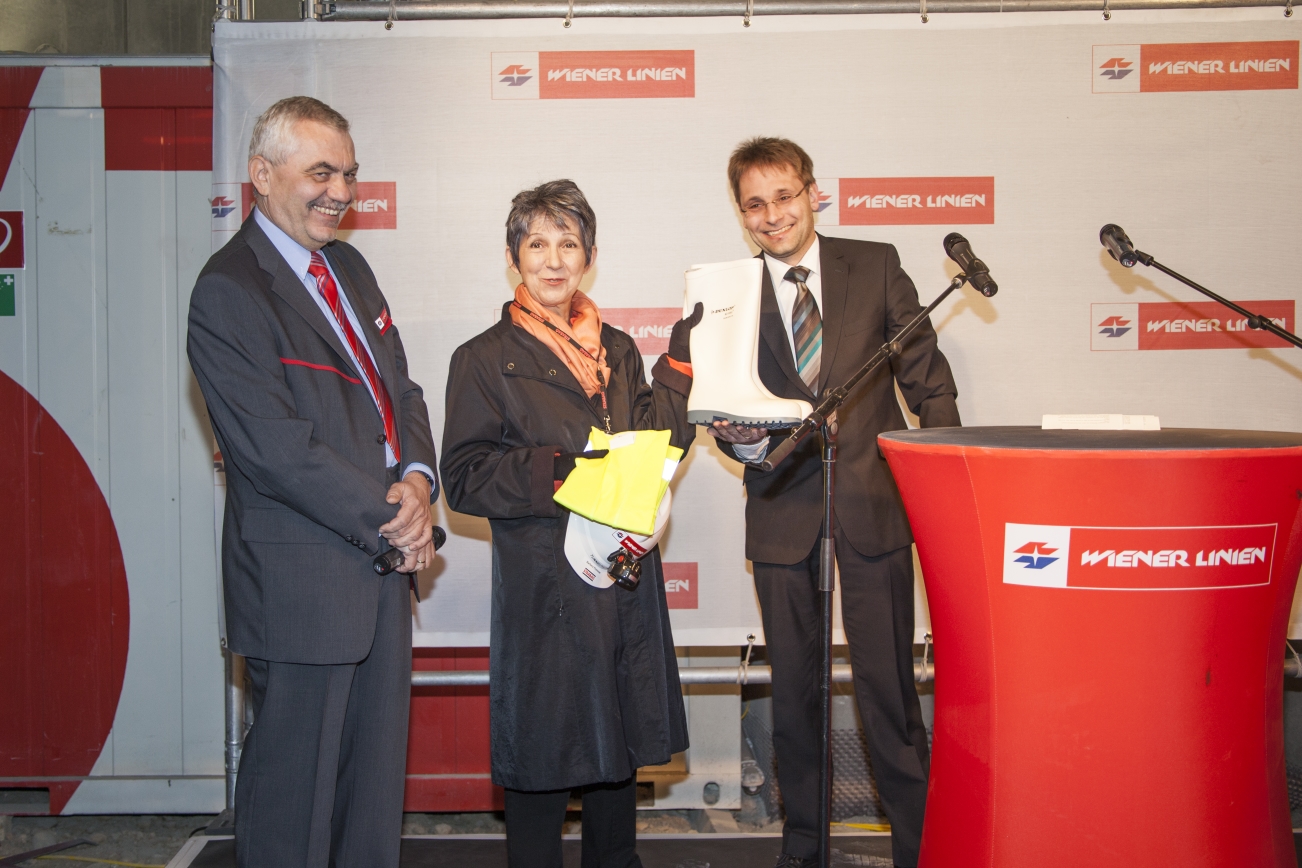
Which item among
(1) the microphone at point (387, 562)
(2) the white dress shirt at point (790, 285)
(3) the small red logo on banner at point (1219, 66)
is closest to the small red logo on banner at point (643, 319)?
(2) the white dress shirt at point (790, 285)

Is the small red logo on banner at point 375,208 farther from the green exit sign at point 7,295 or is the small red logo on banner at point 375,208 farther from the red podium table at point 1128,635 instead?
the red podium table at point 1128,635

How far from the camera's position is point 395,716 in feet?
6.20

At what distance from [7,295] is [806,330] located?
2787 millimetres

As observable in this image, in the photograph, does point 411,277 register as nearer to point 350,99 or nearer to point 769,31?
point 350,99

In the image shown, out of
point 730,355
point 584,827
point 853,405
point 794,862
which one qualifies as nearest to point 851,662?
point 794,862

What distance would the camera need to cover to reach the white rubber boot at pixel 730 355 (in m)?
1.81

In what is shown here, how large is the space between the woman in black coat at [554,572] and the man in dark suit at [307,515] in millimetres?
187

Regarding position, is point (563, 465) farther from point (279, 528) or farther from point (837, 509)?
point (837, 509)

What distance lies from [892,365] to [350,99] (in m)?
1.80

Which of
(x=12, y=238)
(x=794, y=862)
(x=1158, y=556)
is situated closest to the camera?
(x=1158, y=556)

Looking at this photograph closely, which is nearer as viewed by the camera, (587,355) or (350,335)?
(350,335)

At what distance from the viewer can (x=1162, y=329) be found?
2.83 metres

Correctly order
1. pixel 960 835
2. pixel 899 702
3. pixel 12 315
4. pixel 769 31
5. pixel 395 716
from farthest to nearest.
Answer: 1. pixel 12 315
2. pixel 769 31
3. pixel 899 702
4. pixel 395 716
5. pixel 960 835

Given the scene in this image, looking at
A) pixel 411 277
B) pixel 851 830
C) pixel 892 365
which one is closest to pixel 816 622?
pixel 892 365
